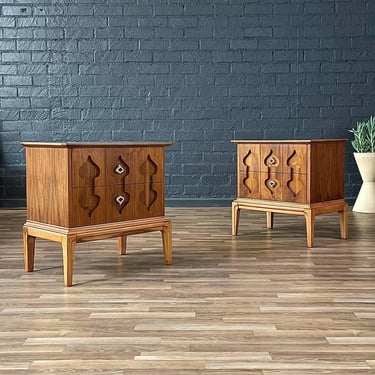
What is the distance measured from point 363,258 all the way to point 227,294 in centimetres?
102

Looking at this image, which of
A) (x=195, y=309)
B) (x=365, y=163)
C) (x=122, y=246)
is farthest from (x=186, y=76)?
(x=195, y=309)

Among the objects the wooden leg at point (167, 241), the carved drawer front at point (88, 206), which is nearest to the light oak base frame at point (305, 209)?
the wooden leg at point (167, 241)

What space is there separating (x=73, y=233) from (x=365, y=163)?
298 cm

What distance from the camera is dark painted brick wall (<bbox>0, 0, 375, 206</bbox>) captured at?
5441mm

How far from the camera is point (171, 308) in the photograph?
7.70 ft

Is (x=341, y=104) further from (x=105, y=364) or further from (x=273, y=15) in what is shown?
(x=105, y=364)

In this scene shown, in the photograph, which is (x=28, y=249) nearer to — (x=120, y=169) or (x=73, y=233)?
(x=73, y=233)

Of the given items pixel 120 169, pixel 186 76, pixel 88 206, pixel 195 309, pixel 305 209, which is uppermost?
pixel 186 76

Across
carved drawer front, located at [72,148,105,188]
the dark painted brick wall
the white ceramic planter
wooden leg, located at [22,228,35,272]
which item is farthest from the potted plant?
wooden leg, located at [22,228,35,272]

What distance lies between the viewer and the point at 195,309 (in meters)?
2.33

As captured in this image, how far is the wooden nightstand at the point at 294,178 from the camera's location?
3611mm

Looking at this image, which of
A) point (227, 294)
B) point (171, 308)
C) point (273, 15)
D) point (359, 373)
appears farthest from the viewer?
point (273, 15)

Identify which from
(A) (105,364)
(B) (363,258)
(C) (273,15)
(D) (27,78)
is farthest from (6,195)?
(A) (105,364)

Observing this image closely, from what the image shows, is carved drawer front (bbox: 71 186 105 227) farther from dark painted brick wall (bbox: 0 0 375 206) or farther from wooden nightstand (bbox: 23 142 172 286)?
dark painted brick wall (bbox: 0 0 375 206)
